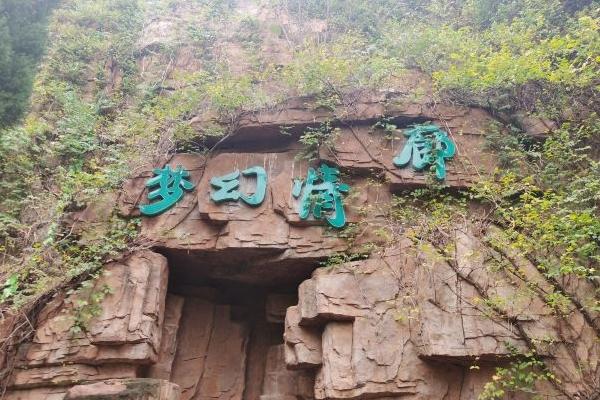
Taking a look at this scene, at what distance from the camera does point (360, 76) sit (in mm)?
8094

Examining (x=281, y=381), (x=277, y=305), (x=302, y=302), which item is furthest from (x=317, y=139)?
(x=281, y=381)

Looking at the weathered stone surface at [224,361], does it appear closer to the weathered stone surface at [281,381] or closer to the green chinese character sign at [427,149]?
the weathered stone surface at [281,381]

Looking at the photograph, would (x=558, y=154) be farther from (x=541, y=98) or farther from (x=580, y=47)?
(x=580, y=47)

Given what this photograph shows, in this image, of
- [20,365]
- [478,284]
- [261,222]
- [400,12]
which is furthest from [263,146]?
[400,12]

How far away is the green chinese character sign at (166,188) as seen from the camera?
709 cm

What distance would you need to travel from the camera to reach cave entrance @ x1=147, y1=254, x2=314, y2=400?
7289mm

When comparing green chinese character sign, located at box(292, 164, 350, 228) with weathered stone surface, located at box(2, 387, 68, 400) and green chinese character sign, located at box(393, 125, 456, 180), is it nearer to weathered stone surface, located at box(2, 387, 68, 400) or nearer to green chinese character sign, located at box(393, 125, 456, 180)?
green chinese character sign, located at box(393, 125, 456, 180)

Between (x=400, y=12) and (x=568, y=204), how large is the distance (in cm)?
713

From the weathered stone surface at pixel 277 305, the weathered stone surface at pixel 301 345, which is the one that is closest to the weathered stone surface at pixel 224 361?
the weathered stone surface at pixel 277 305

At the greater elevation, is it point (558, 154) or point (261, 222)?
point (558, 154)

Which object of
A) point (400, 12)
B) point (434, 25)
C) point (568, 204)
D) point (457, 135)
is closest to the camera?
point (568, 204)

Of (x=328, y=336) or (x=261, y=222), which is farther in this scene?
(x=261, y=222)

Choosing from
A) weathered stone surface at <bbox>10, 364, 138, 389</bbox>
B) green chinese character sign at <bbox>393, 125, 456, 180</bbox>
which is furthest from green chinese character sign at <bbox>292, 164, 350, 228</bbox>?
weathered stone surface at <bbox>10, 364, 138, 389</bbox>

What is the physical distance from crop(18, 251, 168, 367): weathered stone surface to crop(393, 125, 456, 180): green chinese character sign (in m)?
4.10
